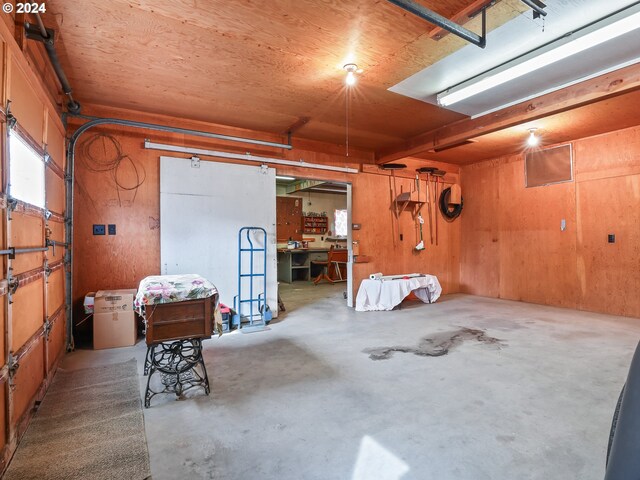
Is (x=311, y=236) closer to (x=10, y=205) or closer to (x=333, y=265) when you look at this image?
(x=333, y=265)

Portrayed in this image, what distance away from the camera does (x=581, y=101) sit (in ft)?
11.0

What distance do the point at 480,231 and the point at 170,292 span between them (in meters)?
6.59

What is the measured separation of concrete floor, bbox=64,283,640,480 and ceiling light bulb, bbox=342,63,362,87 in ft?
9.47

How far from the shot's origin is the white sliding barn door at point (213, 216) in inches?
176

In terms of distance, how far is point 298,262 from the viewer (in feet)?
31.5

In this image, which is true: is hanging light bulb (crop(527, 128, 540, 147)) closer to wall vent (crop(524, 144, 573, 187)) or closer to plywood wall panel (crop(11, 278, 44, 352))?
wall vent (crop(524, 144, 573, 187))

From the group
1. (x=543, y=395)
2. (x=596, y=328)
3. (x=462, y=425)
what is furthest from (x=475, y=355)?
(x=596, y=328)

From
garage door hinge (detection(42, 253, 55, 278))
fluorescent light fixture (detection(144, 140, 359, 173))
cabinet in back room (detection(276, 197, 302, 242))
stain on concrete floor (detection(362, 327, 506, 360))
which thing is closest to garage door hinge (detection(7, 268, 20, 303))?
garage door hinge (detection(42, 253, 55, 278))

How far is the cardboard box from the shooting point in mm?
3721

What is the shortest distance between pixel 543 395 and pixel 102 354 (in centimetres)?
426

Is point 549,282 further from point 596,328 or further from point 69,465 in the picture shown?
point 69,465

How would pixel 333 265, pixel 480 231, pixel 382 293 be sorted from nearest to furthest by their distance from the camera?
pixel 382 293
pixel 480 231
pixel 333 265

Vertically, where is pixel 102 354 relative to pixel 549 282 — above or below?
below

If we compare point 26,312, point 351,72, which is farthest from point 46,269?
point 351,72
